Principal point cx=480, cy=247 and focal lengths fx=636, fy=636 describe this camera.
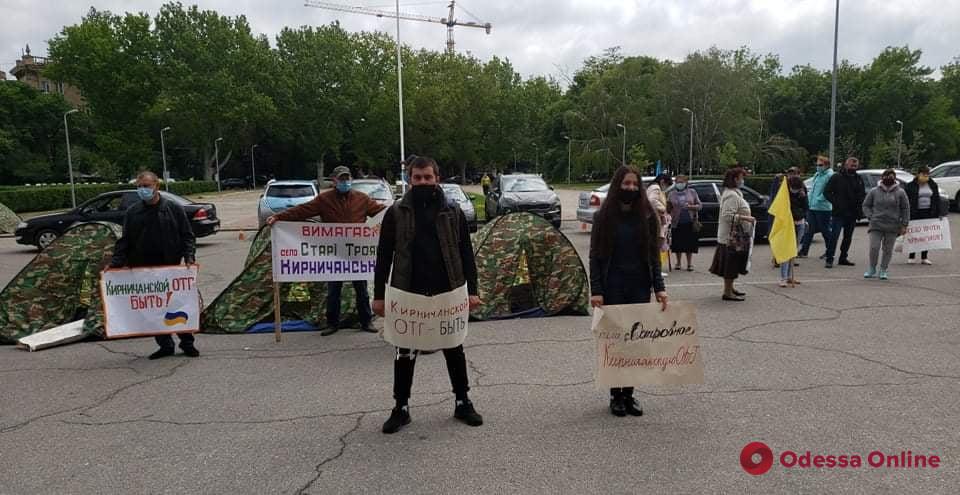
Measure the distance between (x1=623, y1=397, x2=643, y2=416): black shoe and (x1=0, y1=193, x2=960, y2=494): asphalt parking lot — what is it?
10 cm

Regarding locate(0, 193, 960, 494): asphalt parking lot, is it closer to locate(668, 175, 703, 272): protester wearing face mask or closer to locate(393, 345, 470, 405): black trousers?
locate(393, 345, 470, 405): black trousers

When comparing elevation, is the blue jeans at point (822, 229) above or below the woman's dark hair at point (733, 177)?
below

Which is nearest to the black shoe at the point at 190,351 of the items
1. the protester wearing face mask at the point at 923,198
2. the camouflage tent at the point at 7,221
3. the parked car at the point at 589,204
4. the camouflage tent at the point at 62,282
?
the camouflage tent at the point at 62,282

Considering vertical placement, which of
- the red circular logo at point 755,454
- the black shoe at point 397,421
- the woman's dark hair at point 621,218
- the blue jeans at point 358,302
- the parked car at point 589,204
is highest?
the woman's dark hair at point 621,218

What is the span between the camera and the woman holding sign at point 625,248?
440 centimetres

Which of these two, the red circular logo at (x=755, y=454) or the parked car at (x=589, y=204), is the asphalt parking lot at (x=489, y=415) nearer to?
the red circular logo at (x=755, y=454)

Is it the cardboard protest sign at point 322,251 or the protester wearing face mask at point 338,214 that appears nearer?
the cardboard protest sign at point 322,251

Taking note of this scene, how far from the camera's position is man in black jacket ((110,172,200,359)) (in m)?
6.12

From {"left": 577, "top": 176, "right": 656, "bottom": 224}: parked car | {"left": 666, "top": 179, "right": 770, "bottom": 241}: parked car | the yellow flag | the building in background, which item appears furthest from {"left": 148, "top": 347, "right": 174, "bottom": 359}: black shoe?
the building in background

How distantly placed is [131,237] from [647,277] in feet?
16.1

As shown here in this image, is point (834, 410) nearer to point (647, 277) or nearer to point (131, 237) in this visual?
point (647, 277)

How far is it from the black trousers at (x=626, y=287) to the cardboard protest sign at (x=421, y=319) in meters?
1.10

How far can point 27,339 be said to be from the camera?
6828mm

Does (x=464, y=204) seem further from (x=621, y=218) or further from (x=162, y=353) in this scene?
(x=621, y=218)
